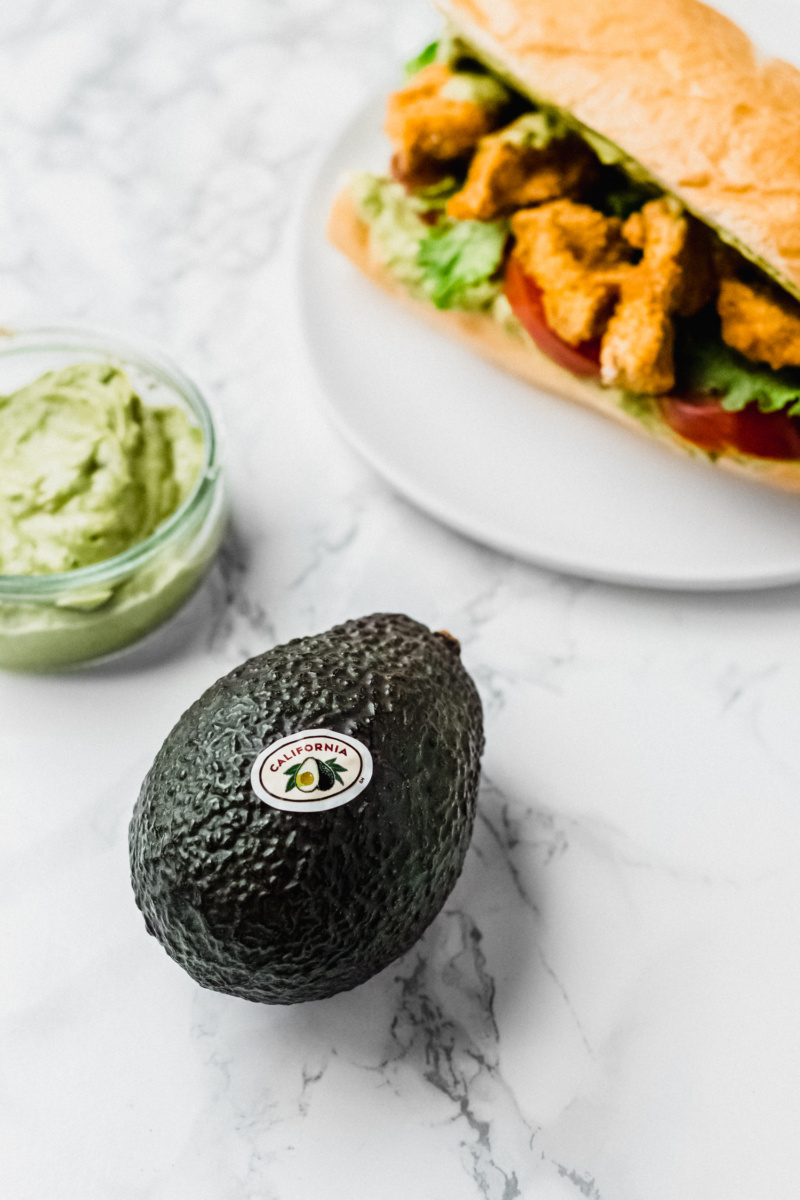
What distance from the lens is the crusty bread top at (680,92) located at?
5.71 ft

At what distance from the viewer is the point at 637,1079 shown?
148cm

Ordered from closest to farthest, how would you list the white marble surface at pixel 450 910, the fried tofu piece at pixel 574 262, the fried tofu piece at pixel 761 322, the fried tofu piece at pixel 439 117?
the white marble surface at pixel 450 910 → the fried tofu piece at pixel 761 322 → the fried tofu piece at pixel 574 262 → the fried tofu piece at pixel 439 117

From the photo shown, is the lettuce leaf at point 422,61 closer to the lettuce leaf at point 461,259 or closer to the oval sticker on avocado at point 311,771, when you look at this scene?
the lettuce leaf at point 461,259

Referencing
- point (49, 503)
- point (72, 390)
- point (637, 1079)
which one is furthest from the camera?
point (72, 390)

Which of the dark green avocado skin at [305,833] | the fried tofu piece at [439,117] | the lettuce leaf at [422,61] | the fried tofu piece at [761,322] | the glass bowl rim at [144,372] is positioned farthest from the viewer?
the lettuce leaf at [422,61]

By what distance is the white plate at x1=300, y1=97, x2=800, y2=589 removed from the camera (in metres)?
1.89

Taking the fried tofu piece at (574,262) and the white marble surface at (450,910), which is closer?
the white marble surface at (450,910)

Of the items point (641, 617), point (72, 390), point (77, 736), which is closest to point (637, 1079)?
point (641, 617)

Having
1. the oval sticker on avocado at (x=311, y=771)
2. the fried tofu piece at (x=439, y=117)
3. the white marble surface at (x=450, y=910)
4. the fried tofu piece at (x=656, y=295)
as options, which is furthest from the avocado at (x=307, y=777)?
the fried tofu piece at (x=439, y=117)

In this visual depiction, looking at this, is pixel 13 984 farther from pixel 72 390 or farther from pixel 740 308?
pixel 740 308

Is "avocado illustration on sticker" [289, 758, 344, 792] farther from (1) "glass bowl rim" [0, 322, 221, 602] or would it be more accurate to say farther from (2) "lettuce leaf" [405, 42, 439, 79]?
(2) "lettuce leaf" [405, 42, 439, 79]

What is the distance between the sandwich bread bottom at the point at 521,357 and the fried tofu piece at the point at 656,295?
11 centimetres

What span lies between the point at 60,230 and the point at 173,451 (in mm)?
906

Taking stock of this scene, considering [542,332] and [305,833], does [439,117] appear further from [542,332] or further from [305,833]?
[305,833]
